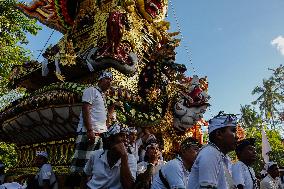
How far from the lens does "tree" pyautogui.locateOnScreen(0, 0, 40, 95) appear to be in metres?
17.2

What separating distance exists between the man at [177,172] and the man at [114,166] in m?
0.34

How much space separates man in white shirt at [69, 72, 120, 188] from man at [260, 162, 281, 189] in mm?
4168

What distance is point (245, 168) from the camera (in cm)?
504

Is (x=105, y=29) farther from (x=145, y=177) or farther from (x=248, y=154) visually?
(x=145, y=177)

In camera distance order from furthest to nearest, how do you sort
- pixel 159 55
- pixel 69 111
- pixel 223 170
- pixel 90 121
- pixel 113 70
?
1. pixel 159 55
2. pixel 113 70
3. pixel 69 111
4. pixel 90 121
5. pixel 223 170

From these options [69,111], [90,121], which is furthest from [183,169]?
[69,111]

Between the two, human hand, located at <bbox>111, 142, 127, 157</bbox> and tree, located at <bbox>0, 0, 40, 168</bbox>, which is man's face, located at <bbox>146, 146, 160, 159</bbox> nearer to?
human hand, located at <bbox>111, 142, 127, 157</bbox>

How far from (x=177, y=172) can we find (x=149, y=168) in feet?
1.92

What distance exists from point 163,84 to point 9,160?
479 inches

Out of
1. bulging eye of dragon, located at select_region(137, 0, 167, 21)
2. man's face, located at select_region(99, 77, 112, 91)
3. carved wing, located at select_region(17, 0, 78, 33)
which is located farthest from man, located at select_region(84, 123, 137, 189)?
carved wing, located at select_region(17, 0, 78, 33)

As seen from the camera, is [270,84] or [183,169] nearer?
[183,169]

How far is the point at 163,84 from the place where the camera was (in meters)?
10.1

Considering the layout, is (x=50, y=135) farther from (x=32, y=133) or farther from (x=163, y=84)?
(x=163, y=84)

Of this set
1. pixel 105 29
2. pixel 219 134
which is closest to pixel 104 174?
pixel 219 134
